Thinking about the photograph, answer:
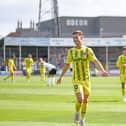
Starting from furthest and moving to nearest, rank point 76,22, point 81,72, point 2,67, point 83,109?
point 76,22 < point 2,67 < point 81,72 < point 83,109

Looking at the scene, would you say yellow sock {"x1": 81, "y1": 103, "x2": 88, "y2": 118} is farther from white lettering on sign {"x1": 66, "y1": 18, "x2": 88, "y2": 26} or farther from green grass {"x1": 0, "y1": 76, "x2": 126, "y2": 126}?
white lettering on sign {"x1": 66, "y1": 18, "x2": 88, "y2": 26}

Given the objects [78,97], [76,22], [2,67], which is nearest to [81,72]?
[78,97]

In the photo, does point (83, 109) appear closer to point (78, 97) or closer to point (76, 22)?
point (78, 97)

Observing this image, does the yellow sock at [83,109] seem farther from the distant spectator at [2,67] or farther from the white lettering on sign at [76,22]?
the white lettering on sign at [76,22]

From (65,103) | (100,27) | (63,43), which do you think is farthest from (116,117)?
(100,27)

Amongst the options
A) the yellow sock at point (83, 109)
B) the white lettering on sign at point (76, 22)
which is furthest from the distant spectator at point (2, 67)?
the yellow sock at point (83, 109)

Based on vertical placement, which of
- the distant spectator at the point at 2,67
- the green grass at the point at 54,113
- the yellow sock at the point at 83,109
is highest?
the yellow sock at the point at 83,109

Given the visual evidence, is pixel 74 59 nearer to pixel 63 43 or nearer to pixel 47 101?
pixel 47 101

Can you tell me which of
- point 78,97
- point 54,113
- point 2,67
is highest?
point 78,97

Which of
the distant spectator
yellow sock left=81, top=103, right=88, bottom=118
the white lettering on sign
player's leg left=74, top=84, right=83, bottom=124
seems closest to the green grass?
player's leg left=74, top=84, right=83, bottom=124

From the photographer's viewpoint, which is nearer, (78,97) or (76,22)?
(78,97)

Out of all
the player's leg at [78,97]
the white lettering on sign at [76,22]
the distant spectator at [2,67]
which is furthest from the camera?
the white lettering on sign at [76,22]

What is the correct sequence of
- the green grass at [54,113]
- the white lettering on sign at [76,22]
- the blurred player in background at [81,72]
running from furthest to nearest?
the white lettering on sign at [76,22]
the green grass at [54,113]
the blurred player in background at [81,72]

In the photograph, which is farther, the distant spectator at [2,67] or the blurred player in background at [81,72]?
the distant spectator at [2,67]
